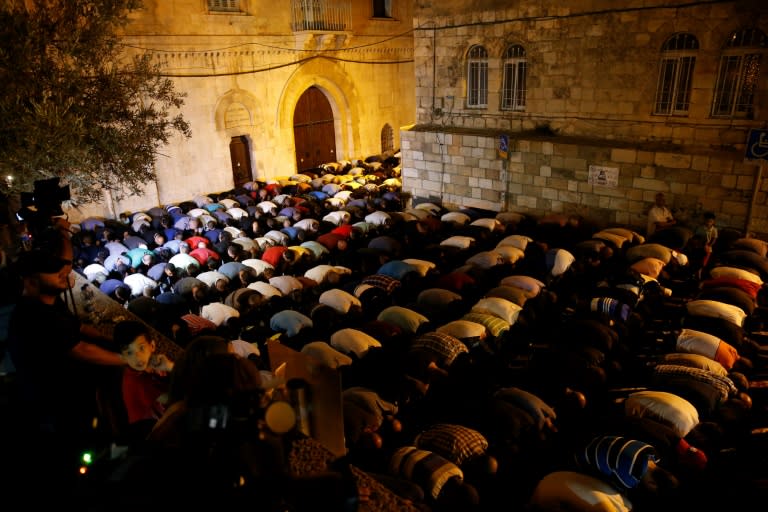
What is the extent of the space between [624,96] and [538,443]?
32.5 ft

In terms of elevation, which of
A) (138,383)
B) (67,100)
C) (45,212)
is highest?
(67,100)

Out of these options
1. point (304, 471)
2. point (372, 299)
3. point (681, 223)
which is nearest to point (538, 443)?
point (304, 471)

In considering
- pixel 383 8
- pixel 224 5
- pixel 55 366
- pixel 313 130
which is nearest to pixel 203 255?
pixel 55 366

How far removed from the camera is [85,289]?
909 cm

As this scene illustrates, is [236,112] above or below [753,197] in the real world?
above

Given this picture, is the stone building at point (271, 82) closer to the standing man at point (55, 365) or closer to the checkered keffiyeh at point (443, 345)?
the checkered keffiyeh at point (443, 345)

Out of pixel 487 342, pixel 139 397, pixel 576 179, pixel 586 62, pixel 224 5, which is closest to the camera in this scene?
pixel 139 397

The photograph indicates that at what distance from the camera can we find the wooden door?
1947 centimetres

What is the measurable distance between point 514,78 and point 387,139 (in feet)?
36.5

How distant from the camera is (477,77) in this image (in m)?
15.6

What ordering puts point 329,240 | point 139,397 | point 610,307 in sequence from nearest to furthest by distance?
point 139,397, point 610,307, point 329,240

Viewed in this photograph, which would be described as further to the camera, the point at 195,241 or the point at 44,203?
the point at 195,241

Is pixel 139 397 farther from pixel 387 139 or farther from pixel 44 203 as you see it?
pixel 387 139

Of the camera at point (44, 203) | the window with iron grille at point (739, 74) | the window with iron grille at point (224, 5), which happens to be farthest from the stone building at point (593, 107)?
the camera at point (44, 203)
